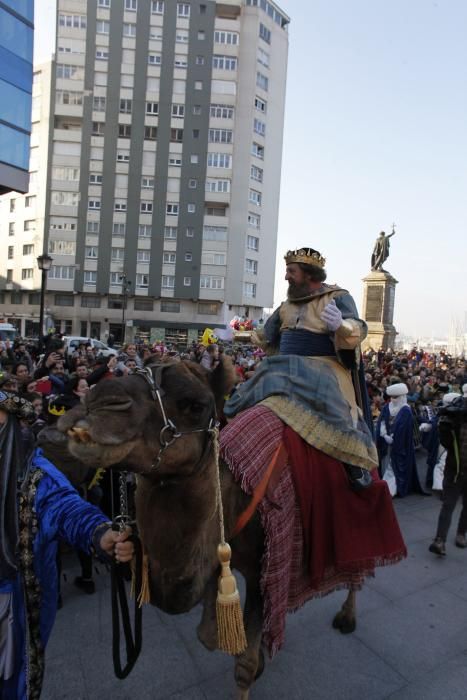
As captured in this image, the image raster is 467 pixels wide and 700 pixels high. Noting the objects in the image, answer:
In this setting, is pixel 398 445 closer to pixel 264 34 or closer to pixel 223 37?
pixel 223 37

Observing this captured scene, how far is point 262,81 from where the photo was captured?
49.5 m

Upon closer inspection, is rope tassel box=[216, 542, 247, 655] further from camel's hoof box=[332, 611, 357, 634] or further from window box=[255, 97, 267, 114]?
window box=[255, 97, 267, 114]

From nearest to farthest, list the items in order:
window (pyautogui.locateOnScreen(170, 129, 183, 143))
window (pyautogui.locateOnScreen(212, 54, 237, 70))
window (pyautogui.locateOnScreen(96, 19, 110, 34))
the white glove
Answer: the white glove → window (pyautogui.locateOnScreen(96, 19, 110, 34)) → window (pyautogui.locateOnScreen(212, 54, 237, 70)) → window (pyautogui.locateOnScreen(170, 129, 183, 143))

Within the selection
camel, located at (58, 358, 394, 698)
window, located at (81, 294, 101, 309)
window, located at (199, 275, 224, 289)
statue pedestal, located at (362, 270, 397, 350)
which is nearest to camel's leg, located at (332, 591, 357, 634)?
camel, located at (58, 358, 394, 698)

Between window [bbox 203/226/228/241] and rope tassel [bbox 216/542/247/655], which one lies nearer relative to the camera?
rope tassel [bbox 216/542/247/655]

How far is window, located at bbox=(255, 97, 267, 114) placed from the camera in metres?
49.2

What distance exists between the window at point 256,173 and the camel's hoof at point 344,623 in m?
50.2

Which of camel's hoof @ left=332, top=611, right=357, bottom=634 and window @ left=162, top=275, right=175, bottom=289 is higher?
window @ left=162, top=275, right=175, bottom=289

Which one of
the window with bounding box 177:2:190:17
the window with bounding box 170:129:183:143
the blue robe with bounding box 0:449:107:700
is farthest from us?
the window with bounding box 170:129:183:143

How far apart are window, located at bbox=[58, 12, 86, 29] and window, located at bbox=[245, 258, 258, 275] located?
2931 cm

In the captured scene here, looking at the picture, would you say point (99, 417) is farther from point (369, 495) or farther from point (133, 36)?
point (133, 36)

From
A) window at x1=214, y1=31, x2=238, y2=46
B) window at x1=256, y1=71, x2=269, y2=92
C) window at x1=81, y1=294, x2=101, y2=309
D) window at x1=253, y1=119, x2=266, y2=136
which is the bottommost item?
window at x1=81, y1=294, x2=101, y2=309

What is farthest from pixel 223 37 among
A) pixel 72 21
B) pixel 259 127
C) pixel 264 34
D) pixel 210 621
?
pixel 210 621

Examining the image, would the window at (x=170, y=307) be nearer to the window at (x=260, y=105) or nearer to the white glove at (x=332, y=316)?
the window at (x=260, y=105)
